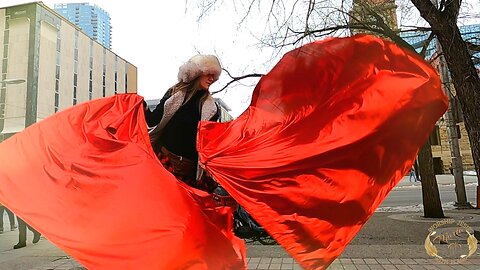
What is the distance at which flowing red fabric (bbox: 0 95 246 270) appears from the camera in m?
2.04

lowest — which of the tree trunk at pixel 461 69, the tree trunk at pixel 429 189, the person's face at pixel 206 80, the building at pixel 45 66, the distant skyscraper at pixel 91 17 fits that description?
the tree trunk at pixel 429 189

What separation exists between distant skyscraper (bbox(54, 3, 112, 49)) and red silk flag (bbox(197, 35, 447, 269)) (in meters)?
11.7

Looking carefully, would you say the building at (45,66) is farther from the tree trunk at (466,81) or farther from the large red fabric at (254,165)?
the tree trunk at (466,81)

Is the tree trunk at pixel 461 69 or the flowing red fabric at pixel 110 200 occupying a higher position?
the tree trunk at pixel 461 69

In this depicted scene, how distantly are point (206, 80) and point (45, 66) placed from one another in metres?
11.2

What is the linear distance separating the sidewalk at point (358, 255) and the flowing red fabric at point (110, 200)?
2924mm

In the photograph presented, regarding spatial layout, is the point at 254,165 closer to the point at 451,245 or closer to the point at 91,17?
the point at 451,245

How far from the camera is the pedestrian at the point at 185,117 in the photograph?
2.79 metres

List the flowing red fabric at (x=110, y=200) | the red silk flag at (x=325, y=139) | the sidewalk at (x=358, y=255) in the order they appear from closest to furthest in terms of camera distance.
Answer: the flowing red fabric at (x=110, y=200) → the red silk flag at (x=325, y=139) → the sidewalk at (x=358, y=255)

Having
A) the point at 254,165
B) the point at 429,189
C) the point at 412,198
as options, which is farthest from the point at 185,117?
the point at 412,198

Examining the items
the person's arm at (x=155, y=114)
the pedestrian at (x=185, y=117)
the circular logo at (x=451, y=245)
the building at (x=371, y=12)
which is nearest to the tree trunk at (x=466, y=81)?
the circular logo at (x=451, y=245)

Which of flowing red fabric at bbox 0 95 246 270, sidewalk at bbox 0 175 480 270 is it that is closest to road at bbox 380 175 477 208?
sidewalk at bbox 0 175 480 270

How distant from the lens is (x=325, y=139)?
262 centimetres

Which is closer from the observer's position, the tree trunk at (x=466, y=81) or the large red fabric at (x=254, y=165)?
the large red fabric at (x=254, y=165)
